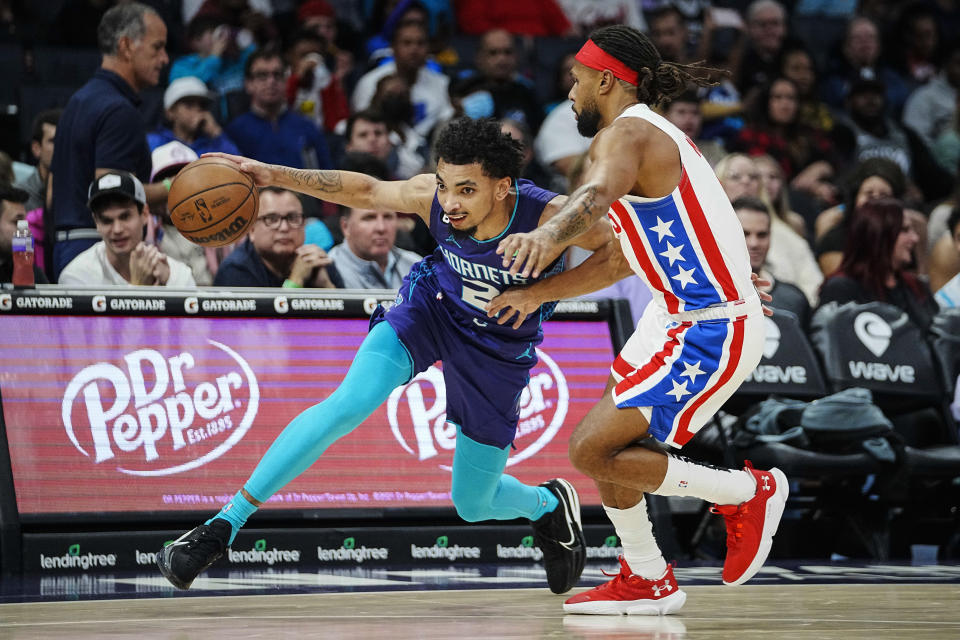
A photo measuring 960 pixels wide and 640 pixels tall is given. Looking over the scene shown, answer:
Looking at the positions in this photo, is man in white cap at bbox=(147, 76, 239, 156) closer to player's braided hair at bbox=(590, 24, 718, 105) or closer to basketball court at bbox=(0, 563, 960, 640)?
basketball court at bbox=(0, 563, 960, 640)

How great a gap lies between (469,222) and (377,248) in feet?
8.69

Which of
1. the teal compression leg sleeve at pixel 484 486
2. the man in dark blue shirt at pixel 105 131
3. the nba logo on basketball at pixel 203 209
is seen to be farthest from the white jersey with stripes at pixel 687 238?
the man in dark blue shirt at pixel 105 131

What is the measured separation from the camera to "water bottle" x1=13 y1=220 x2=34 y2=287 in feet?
20.0

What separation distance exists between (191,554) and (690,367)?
1.82 metres

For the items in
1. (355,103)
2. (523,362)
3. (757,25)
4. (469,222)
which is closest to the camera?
(469,222)

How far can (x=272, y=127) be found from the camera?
9133mm

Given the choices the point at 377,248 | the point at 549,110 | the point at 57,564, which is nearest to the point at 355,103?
the point at 549,110

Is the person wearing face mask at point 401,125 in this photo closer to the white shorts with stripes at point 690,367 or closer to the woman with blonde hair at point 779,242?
the woman with blonde hair at point 779,242

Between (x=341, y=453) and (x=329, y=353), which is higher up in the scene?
(x=329, y=353)

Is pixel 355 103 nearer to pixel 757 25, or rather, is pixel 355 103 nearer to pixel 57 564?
pixel 757 25

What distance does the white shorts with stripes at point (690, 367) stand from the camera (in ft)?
15.3

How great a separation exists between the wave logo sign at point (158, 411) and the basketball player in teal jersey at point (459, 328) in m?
1.33

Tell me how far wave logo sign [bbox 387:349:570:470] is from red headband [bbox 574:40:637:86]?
219cm

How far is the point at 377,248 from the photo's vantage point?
7.47 metres
